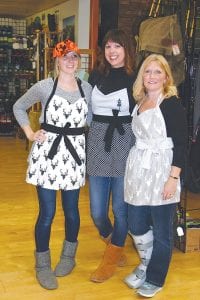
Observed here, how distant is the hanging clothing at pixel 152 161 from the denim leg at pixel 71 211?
15.2 inches

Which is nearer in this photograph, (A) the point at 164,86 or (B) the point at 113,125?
(A) the point at 164,86

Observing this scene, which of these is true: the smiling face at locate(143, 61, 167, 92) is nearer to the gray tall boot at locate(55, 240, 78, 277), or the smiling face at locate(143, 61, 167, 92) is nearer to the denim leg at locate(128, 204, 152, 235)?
the denim leg at locate(128, 204, 152, 235)

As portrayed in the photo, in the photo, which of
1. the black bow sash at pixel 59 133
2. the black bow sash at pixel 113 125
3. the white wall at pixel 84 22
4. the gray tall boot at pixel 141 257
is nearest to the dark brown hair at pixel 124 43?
the black bow sash at pixel 113 125

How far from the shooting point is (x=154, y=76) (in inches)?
88.4

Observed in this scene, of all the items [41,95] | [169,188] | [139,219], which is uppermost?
[41,95]

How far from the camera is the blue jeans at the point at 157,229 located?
7.57 ft

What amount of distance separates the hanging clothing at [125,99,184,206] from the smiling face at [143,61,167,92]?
8 cm

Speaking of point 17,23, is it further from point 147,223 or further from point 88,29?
point 147,223

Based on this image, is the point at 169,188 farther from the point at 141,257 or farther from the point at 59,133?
the point at 59,133

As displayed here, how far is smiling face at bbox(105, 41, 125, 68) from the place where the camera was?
2.38 m

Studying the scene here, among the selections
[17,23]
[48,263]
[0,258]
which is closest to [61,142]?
[48,263]

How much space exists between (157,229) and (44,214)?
0.63m

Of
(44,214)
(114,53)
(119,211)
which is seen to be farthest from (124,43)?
(44,214)

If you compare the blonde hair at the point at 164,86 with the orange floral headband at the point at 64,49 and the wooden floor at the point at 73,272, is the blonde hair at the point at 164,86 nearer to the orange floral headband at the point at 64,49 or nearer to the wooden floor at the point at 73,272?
the orange floral headband at the point at 64,49
